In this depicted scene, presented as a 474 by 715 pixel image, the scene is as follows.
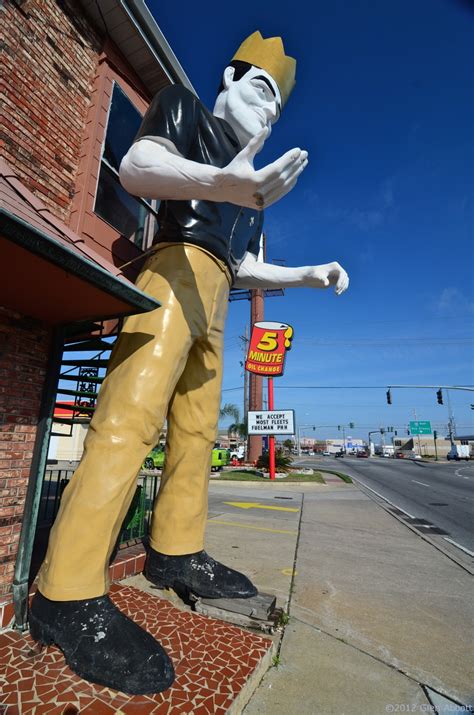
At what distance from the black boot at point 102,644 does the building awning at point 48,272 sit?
143cm

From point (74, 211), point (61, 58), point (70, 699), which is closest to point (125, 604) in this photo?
point (70, 699)

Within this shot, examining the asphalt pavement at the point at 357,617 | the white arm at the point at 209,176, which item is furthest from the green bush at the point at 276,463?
the white arm at the point at 209,176

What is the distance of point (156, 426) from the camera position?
2029mm

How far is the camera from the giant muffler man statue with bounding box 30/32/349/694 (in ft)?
5.54

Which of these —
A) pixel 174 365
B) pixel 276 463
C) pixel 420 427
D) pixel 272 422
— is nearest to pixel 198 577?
pixel 174 365

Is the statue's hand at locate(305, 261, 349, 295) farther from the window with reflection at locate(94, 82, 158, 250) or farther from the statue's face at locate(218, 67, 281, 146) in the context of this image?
the window with reflection at locate(94, 82, 158, 250)

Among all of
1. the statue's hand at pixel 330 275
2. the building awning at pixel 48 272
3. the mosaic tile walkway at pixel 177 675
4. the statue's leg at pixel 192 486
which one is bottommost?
the mosaic tile walkway at pixel 177 675

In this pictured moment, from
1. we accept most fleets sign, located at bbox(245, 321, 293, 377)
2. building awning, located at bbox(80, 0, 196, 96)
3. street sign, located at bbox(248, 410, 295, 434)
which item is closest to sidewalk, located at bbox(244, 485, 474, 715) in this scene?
building awning, located at bbox(80, 0, 196, 96)

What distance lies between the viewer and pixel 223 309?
2.57m

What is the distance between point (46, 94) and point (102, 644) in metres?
3.50

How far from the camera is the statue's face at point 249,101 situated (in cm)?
276

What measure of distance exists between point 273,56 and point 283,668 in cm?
410

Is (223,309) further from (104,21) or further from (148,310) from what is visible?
(104,21)

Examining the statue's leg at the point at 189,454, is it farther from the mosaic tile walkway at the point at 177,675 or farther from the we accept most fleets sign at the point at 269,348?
the we accept most fleets sign at the point at 269,348
